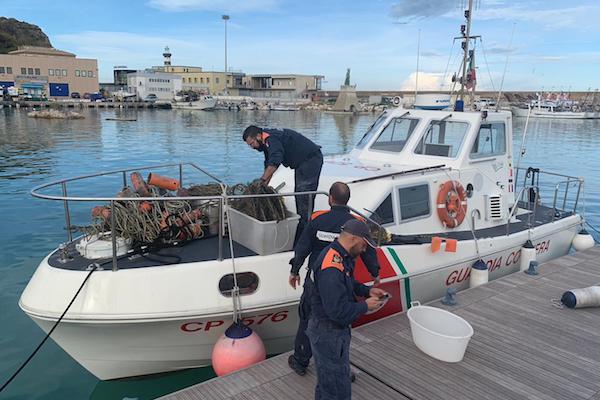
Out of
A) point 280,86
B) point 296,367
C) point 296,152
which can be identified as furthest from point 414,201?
point 280,86

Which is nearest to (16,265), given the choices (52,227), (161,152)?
(52,227)

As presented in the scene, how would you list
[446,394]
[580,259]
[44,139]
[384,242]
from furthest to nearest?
[44,139] < [580,259] < [384,242] < [446,394]

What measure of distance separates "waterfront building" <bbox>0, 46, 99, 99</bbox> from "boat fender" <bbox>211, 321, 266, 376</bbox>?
260 ft

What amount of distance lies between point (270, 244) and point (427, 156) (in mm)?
3227

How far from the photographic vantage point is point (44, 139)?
2670cm

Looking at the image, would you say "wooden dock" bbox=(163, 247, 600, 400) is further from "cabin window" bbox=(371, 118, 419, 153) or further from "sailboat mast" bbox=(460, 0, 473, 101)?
"sailboat mast" bbox=(460, 0, 473, 101)

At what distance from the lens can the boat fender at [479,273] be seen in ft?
20.7

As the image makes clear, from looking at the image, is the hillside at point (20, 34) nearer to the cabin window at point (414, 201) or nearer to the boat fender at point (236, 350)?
the cabin window at point (414, 201)

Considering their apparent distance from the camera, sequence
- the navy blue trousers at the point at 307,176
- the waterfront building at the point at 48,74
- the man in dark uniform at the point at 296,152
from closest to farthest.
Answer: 1. the man in dark uniform at the point at 296,152
2. the navy blue trousers at the point at 307,176
3. the waterfront building at the point at 48,74

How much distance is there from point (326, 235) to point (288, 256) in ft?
4.12

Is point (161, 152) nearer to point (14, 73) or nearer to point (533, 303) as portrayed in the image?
point (533, 303)

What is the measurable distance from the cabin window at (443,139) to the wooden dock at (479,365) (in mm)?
2237

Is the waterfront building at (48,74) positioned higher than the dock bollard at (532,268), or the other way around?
the waterfront building at (48,74)

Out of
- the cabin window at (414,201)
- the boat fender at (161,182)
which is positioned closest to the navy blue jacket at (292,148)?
the boat fender at (161,182)
